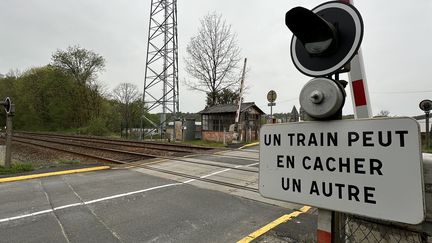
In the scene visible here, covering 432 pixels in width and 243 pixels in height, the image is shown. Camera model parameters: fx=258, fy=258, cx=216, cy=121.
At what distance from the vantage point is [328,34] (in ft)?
4.88

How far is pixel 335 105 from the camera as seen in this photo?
1.33 metres

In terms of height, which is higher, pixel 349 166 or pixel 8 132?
pixel 8 132

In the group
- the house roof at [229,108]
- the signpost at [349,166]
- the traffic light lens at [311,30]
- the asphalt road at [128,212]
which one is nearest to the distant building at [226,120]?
the house roof at [229,108]

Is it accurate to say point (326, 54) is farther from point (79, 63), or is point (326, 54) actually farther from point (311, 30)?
point (79, 63)

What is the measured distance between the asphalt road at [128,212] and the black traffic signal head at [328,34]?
267 centimetres

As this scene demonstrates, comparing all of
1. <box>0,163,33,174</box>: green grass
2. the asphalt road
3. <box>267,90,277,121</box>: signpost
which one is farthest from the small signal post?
<box>267,90,277,121</box>: signpost

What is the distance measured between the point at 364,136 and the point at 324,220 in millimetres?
538

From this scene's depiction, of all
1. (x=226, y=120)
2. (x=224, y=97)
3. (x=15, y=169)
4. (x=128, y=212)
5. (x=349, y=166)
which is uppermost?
(x=224, y=97)

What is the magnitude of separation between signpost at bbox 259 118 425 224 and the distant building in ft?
66.2

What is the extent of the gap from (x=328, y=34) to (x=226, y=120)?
22.7 m

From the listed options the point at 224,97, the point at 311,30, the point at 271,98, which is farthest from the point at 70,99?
the point at 311,30

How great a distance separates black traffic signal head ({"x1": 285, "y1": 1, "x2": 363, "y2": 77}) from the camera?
1452 millimetres

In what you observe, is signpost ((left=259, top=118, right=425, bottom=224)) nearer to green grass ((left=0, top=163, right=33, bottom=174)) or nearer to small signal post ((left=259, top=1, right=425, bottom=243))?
small signal post ((left=259, top=1, right=425, bottom=243))

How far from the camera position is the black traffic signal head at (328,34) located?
1452 mm
